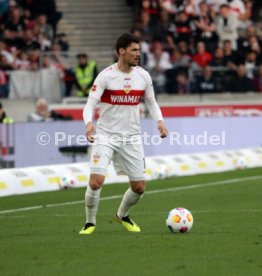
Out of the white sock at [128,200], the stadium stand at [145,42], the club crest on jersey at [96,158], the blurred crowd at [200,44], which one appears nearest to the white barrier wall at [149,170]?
the blurred crowd at [200,44]

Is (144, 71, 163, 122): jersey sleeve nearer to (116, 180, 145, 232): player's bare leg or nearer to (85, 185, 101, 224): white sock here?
(116, 180, 145, 232): player's bare leg

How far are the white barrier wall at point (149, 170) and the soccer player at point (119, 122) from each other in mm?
6234

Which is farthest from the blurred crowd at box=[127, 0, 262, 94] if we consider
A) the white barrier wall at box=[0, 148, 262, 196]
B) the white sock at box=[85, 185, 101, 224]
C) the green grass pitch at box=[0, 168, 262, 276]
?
the white sock at box=[85, 185, 101, 224]

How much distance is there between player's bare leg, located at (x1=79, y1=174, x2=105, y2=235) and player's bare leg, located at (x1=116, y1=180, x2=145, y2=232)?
0.45m

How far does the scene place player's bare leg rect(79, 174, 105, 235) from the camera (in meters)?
12.3

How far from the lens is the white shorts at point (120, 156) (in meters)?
12.4

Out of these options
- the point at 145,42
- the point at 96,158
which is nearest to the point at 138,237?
the point at 96,158

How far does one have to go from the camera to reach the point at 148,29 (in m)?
30.1

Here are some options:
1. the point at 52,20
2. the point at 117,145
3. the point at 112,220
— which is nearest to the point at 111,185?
the point at 112,220

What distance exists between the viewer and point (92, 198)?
12312mm

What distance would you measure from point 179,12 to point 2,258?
2110 centimetres

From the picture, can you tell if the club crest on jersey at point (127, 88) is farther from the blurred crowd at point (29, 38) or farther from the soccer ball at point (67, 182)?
the blurred crowd at point (29, 38)

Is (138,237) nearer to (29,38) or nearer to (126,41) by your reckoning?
(126,41)

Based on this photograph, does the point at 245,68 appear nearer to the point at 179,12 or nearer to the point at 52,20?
the point at 179,12
